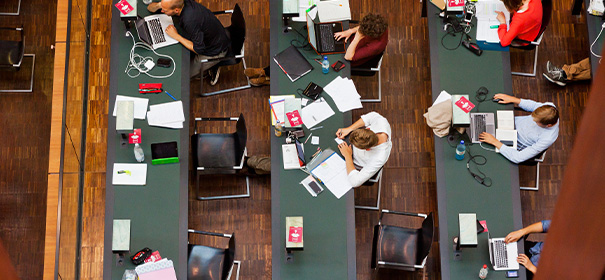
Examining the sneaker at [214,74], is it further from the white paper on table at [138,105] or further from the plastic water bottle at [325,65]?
the plastic water bottle at [325,65]

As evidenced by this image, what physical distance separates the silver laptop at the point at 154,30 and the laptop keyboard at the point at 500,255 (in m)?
3.61

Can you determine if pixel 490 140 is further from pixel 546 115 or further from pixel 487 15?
pixel 487 15

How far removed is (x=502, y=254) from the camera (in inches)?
184

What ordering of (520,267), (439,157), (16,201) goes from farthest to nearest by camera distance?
(16,201) < (439,157) < (520,267)

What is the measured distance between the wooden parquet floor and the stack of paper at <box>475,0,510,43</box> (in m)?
0.94

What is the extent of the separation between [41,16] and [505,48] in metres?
5.29

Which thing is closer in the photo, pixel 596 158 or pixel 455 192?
pixel 596 158

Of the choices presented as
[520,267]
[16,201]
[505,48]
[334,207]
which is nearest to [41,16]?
[16,201]

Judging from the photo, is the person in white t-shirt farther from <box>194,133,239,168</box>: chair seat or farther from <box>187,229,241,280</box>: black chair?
<box>187,229,241,280</box>: black chair

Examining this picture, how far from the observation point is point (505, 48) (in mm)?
5238

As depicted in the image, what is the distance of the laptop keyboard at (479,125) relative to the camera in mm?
4992

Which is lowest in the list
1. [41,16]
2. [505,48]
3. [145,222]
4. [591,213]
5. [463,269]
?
[463,269]

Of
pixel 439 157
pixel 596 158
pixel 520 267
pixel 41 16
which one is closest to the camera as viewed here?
pixel 596 158

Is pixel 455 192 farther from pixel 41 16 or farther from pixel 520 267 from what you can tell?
pixel 41 16
